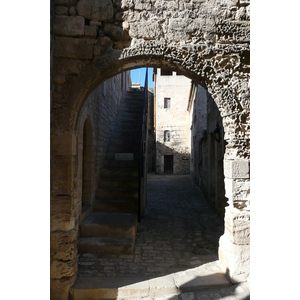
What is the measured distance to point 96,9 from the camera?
2895 mm

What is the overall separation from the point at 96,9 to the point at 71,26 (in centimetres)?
39

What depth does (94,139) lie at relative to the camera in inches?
207

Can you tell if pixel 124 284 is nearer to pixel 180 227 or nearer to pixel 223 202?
pixel 180 227

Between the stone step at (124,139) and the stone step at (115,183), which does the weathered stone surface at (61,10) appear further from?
the stone step at (124,139)

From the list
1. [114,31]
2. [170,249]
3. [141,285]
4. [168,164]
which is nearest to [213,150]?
[170,249]

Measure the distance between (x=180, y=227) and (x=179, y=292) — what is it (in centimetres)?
249

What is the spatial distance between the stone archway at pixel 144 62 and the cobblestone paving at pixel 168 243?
0.74 metres

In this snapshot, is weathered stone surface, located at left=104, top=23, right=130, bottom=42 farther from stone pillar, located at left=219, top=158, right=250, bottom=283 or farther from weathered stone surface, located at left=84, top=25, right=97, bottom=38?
stone pillar, located at left=219, top=158, right=250, bottom=283

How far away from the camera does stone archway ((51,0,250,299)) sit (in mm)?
2873

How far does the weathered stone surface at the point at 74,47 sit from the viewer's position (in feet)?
9.39

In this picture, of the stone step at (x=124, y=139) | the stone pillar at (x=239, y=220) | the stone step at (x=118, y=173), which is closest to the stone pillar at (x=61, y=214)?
the stone pillar at (x=239, y=220)

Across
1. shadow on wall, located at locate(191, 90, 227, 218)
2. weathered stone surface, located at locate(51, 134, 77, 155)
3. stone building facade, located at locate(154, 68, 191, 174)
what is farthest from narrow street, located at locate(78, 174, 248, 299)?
stone building facade, located at locate(154, 68, 191, 174)

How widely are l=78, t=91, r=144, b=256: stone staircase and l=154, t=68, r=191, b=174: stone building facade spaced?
28.1 ft

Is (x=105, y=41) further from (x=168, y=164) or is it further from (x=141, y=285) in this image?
(x=168, y=164)
